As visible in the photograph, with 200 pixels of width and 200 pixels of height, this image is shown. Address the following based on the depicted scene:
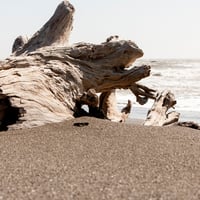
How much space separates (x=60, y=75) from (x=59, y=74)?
0.02m

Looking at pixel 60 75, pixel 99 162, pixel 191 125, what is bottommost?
pixel 191 125

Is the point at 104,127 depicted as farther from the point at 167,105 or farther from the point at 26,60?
the point at 167,105

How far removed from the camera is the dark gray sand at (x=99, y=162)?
3537mm

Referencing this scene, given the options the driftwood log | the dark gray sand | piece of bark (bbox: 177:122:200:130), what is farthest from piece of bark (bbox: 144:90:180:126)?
the dark gray sand

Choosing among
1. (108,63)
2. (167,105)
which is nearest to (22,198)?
(108,63)

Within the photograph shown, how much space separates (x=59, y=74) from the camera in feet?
23.4

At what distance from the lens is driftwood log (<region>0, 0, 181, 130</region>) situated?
6.43 metres

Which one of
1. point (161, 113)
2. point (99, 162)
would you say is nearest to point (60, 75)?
point (161, 113)

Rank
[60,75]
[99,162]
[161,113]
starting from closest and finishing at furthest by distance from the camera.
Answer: [99,162] → [60,75] → [161,113]

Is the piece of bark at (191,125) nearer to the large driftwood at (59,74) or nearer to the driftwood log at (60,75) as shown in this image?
the driftwood log at (60,75)

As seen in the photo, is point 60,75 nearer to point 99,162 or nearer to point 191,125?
point 191,125

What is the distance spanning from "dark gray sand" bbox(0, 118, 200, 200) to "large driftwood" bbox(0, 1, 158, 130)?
427mm

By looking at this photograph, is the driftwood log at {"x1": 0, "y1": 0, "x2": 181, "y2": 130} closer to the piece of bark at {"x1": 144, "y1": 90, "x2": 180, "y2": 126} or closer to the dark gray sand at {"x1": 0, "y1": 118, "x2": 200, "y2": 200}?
the piece of bark at {"x1": 144, "y1": 90, "x2": 180, "y2": 126}

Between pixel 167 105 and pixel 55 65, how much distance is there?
2.35 m
